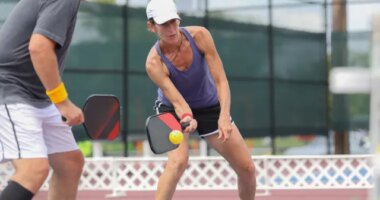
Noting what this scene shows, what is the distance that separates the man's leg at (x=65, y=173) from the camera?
426cm

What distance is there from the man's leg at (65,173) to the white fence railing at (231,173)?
705cm

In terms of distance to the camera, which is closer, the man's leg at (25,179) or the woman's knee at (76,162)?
the man's leg at (25,179)

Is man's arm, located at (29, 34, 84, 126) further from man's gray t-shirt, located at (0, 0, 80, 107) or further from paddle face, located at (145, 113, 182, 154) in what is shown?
paddle face, located at (145, 113, 182, 154)

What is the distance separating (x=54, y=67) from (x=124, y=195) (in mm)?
7710

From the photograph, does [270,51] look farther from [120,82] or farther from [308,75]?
[120,82]

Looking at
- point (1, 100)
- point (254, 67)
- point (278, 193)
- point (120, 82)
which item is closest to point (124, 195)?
point (278, 193)

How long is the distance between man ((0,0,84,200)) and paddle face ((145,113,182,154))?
72 cm

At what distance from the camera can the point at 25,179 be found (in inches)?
149

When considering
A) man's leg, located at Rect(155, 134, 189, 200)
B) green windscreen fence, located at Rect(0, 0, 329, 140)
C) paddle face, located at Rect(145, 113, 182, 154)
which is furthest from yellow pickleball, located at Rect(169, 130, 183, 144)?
green windscreen fence, located at Rect(0, 0, 329, 140)

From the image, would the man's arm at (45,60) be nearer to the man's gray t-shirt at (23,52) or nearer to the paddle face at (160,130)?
the man's gray t-shirt at (23,52)

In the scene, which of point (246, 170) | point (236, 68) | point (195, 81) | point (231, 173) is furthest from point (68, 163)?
point (236, 68)

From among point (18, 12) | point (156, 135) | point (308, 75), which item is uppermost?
point (18, 12)

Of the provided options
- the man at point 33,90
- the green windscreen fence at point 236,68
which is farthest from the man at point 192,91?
the green windscreen fence at point 236,68

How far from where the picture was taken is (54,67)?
3.70 metres
